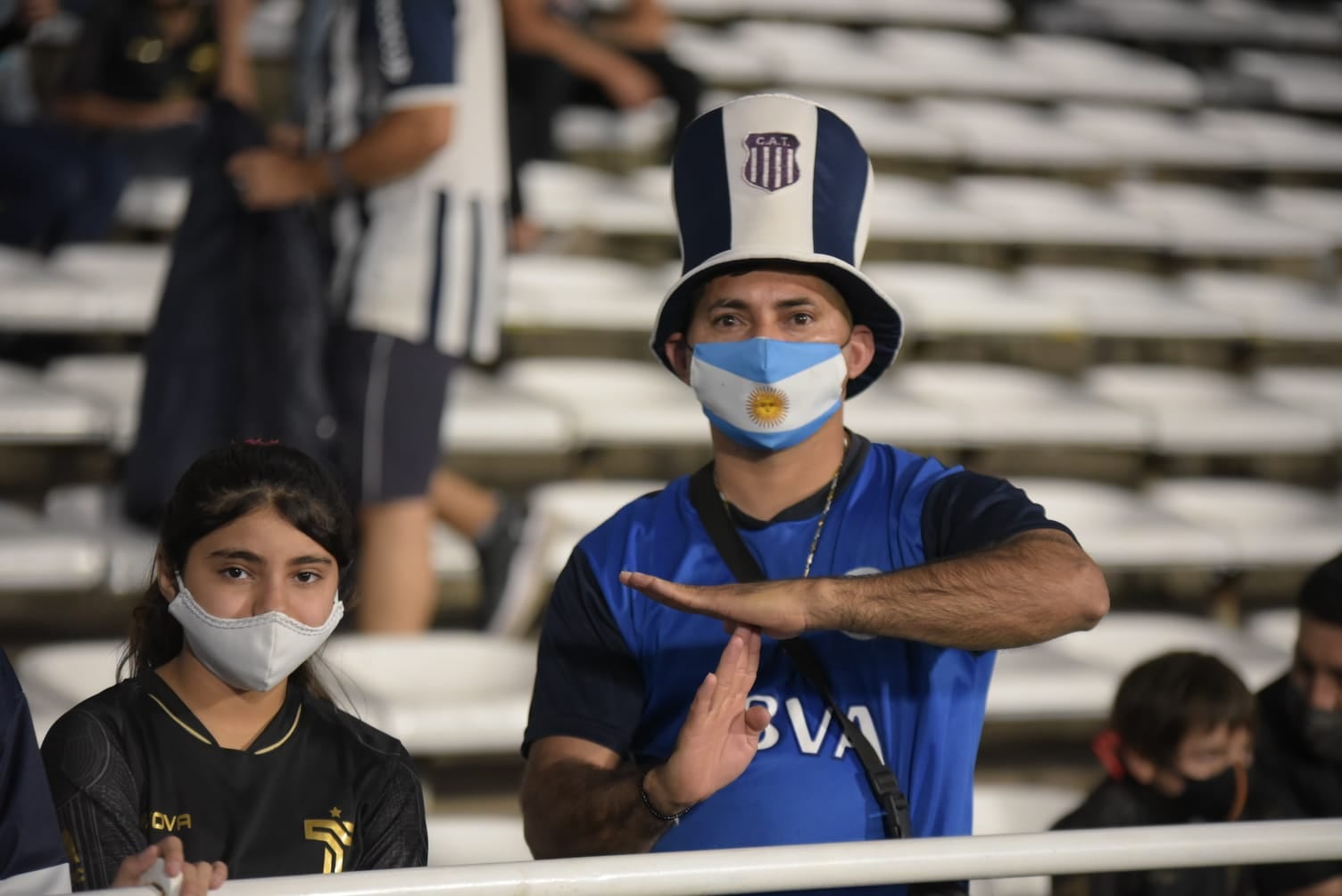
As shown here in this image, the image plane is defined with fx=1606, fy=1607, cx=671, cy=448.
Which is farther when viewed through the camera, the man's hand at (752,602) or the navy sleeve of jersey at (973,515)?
the navy sleeve of jersey at (973,515)

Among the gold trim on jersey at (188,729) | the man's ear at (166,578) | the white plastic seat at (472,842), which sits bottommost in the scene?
the white plastic seat at (472,842)

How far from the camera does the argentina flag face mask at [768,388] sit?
1.47 metres

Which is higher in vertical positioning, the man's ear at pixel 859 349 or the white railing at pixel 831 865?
the man's ear at pixel 859 349

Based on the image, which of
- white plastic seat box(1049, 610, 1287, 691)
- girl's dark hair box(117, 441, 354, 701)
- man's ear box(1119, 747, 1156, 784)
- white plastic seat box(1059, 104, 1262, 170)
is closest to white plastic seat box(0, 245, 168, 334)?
A: girl's dark hair box(117, 441, 354, 701)

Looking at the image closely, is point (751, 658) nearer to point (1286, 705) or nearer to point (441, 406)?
point (1286, 705)

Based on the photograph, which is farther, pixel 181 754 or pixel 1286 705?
pixel 1286 705

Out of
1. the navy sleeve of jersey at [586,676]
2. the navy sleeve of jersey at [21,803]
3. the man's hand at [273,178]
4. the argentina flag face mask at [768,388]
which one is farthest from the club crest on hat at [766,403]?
the man's hand at [273,178]

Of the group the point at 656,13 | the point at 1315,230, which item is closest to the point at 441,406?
the point at 656,13

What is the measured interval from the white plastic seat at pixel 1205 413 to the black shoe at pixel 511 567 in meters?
1.70

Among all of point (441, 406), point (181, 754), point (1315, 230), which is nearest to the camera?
point (181, 754)

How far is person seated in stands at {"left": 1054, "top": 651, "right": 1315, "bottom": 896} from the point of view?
→ 6.81 feet

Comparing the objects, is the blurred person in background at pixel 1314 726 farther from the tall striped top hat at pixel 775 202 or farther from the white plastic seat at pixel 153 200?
the white plastic seat at pixel 153 200

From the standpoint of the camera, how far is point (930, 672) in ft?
4.75

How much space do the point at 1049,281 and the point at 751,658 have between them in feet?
11.1
